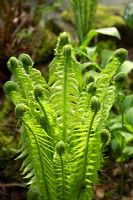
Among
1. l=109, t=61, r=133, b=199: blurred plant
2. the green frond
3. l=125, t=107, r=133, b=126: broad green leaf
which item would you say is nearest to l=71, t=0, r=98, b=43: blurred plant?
l=109, t=61, r=133, b=199: blurred plant

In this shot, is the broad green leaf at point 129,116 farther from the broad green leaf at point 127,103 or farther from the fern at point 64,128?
the fern at point 64,128

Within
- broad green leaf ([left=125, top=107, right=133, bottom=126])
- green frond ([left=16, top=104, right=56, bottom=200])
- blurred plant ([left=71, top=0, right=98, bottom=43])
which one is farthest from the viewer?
blurred plant ([left=71, top=0, right=98, bottom=43])

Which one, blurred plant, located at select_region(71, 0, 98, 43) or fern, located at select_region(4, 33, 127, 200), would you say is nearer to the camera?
fern, located at select_region(4, 33, 127, 200)

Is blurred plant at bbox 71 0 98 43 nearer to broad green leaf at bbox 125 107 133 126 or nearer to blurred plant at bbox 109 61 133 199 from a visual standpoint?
blurred plant at bbox 109 61 133 199

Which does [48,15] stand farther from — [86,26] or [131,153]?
[131,153]

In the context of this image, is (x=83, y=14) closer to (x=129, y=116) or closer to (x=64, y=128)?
(x=129, y=116)

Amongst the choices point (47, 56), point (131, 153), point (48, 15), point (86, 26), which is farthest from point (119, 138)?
point (48, 15)

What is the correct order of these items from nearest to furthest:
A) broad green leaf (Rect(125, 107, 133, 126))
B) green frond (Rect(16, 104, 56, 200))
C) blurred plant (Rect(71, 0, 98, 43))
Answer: green frond (Rect(16, 104, 56, 200))
broad green leaf (Rect(125, 107, 133, 126))
blurred plant (Rect(71, 0, 98, 43))

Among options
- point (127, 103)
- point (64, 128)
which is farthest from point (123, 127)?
point (64, 128)

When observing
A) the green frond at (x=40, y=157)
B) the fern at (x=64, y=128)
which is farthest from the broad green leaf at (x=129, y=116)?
the green frond at (x=40, y=157)
